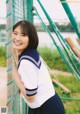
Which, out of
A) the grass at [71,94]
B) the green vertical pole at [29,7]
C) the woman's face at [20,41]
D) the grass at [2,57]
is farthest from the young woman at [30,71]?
the grass at [2,57]

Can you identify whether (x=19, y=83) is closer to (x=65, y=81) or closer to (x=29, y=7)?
(x=29, y=7)

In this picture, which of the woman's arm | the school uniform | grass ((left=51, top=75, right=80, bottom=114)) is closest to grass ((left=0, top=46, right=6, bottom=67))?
grass ((left=51, top=75, right=80, bottom=114))

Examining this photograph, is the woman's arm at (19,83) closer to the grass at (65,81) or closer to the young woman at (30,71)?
the young woman at (30,71)

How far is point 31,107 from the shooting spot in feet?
6.97

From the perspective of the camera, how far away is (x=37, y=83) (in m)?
2.00

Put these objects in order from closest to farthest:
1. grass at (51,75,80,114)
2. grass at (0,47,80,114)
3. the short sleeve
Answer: the short sleeve → grass at (51,75,80,114) → grass at (0,47,80,114)

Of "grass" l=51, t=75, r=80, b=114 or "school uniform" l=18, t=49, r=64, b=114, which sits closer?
"school uniform" l=18, t=49, r=64, b=114

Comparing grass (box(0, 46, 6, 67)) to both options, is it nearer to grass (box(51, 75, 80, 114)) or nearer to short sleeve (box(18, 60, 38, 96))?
grass (box(51, 75, 80, 114))

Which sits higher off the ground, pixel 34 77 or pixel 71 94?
pixel 34 77

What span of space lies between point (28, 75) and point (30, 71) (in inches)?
0.9

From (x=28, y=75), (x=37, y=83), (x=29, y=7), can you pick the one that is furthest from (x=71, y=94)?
(x=28, y=75)

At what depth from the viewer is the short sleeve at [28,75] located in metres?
1.91

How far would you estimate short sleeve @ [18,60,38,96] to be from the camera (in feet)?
6.25

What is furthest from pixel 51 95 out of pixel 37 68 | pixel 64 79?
pixel 64 79
